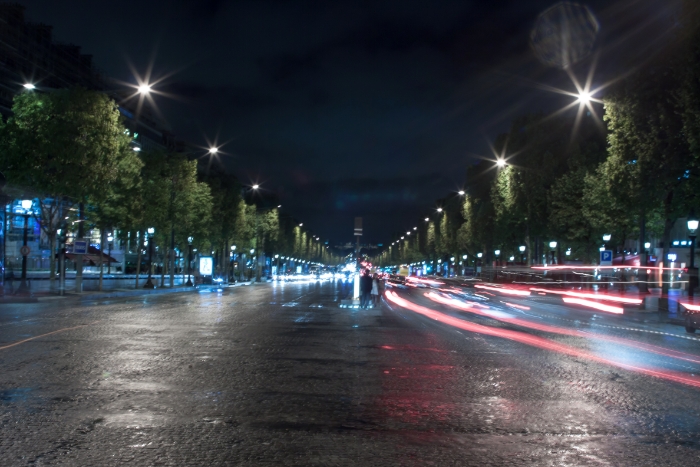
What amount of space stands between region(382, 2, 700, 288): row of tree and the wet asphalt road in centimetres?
1574

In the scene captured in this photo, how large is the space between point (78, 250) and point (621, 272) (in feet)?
111

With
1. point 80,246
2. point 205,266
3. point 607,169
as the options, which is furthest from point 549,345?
point 205,266

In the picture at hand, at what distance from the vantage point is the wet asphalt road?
21.7 ft

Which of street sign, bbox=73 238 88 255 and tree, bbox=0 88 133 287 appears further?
street sign, bbox=73 238 88 255

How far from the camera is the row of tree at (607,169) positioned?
98.7ft

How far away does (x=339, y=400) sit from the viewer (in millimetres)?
9133

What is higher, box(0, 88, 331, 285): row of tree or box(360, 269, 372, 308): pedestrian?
box(0, 88, 331, 285): row of tree

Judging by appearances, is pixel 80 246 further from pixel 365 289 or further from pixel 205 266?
pixel 205 266

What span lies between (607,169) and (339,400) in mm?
30026

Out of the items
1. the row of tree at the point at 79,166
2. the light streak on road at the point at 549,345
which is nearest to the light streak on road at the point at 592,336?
the light streak on road at the point at 549,345

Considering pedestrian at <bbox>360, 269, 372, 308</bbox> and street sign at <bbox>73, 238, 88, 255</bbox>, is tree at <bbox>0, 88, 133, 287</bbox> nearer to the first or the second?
street sign at <bbox>73, 238, 88, 255</bbox>

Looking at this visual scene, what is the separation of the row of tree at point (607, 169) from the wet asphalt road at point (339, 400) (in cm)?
1574

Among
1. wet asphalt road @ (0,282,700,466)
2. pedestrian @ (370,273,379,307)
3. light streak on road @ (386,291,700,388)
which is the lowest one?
light streak on road @ (386,291,700,388)

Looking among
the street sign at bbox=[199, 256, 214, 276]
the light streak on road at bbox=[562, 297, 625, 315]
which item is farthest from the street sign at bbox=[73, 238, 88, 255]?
the street sign at bbox=[199, 256, 214, 276]
